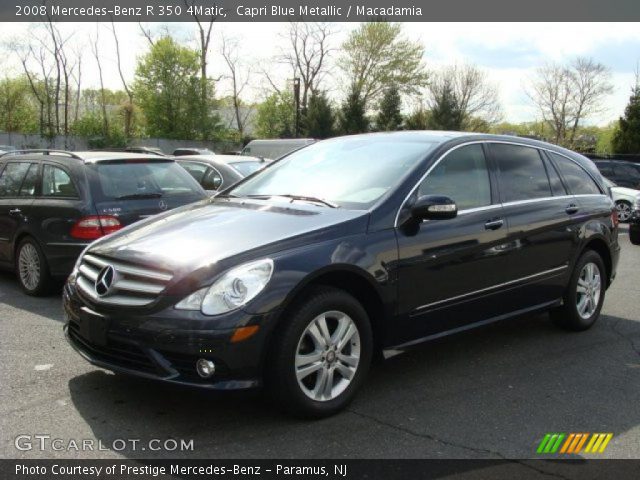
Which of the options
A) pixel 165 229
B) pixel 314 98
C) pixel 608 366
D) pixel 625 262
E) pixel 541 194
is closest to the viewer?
pixel 165 229

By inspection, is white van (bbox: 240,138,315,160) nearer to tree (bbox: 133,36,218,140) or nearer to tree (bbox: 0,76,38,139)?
tree (bbox: 133,36,218,140)

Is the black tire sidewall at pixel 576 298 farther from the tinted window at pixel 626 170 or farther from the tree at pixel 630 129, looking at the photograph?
the tree at pixel 630 129

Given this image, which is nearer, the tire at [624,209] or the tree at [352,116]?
the tire at [624,209]

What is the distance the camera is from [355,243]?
3.95 m

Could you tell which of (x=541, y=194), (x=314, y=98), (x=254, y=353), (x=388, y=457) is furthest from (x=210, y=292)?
(x=314, y=98)

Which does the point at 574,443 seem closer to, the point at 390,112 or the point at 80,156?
the point at 80,156

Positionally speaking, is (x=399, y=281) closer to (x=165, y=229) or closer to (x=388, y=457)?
(x=388, y=457)

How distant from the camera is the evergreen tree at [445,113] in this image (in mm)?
49031

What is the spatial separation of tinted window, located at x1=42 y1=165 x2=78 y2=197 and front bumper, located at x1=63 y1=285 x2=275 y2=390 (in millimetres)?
3423

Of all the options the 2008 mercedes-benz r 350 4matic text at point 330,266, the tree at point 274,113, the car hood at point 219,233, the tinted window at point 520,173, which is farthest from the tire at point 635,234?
the tree at point 274,113

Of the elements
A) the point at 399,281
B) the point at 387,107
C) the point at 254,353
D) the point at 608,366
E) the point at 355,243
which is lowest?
the point at 608,366

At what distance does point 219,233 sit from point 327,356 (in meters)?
0.95

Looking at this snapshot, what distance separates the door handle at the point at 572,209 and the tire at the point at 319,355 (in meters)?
2.55

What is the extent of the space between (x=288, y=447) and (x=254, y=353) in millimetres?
514
